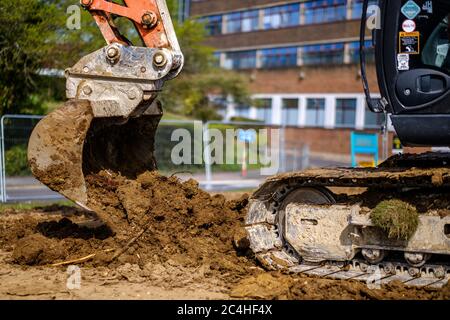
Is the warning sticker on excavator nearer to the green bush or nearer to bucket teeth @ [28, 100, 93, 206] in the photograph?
bucket teeth @ [28, 100, 93, 206]

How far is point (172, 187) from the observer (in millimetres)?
7633

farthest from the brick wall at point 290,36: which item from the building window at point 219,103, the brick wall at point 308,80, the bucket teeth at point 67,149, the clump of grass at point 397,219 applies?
the clump of grass at point 397,219

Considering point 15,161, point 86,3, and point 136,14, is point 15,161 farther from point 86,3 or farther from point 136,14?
Answer: point 136,14

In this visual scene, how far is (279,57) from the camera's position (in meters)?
46.2

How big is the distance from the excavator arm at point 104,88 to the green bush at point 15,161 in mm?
7887

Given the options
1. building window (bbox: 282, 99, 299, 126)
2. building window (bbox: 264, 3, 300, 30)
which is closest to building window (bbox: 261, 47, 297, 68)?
building window (bbox: 264, 3, 300, 30)

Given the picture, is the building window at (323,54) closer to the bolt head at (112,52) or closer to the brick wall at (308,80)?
the brick wall at (308,80)

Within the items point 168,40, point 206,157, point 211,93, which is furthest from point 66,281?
point 211,93

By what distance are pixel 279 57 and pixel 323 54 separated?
14.0 ft

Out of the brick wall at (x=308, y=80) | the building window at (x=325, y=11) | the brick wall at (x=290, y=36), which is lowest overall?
the brick wall at (x=308, y=80)

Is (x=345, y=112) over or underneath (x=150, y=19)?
underneath

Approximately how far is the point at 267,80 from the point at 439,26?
40.5 meters

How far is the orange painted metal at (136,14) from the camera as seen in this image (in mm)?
6772

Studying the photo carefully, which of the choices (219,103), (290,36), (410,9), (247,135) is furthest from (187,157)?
(290,36)
